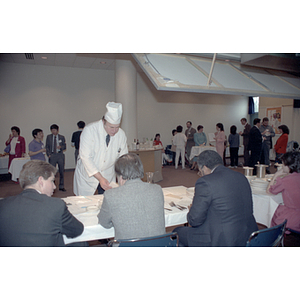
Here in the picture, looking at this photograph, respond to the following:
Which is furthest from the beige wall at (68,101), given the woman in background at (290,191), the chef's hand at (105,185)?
the woman in background at (290,191)

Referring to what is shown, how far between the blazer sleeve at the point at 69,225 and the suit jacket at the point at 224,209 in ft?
2.29

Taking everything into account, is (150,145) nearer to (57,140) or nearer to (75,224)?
(57,140)

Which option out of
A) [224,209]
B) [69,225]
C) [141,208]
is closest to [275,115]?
[224,209]

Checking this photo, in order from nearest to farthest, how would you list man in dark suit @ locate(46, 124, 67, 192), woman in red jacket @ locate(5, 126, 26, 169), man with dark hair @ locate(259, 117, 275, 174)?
man in dark suit @ locate(46, 124, 67, 192), woman in red jacket @ locate(5, 126, 26, 169), man with dark hair @ locate(259, 117, 275, 174)

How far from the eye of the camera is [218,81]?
2283mm

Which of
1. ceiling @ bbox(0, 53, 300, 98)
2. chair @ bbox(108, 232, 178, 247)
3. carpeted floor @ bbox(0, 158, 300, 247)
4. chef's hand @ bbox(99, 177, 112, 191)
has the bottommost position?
carpeted floor @ bbox(0, 158, 300, 247)

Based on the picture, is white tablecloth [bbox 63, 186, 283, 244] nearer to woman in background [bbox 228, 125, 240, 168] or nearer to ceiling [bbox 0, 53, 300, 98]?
ceiling [bbox 0, 53, 300, 98]

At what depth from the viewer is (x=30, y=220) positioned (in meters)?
1.16

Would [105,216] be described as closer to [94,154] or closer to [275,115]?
[94,154]

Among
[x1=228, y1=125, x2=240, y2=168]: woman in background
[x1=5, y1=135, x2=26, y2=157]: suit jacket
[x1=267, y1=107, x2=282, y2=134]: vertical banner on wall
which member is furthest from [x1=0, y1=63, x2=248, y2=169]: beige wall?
[x1=267, y1=107, x2=282, y2=134]: vertical banner on wall

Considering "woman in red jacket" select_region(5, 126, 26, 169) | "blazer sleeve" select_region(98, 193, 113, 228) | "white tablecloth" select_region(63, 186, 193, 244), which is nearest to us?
"blazer sleeve" select_region(98, 193, 113, 228)

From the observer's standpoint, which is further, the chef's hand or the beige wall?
the beige wall

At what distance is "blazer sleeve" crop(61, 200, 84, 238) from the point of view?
1.27 m

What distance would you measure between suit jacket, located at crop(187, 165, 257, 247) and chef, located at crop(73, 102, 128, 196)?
1103 millimetres
